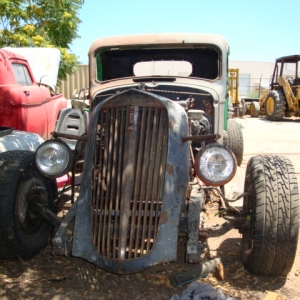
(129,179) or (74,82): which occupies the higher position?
(74,82)

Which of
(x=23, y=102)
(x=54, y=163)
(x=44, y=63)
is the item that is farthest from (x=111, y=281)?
(x=44, y=63)

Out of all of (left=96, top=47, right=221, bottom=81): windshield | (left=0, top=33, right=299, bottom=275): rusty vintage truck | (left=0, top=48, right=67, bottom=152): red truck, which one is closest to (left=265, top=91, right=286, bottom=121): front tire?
(left=0, top=48, right=67, bottom=152): red truck

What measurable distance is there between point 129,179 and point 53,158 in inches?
27.9

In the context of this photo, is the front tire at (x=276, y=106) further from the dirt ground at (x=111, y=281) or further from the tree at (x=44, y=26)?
the dirt ground at (x=111, y=281)

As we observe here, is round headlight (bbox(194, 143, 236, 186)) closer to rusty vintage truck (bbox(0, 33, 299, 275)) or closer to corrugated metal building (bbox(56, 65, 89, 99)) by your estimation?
rusty vintage truck (bbox(0, 33, 299, 275))

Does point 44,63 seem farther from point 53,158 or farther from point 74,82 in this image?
point 74,82

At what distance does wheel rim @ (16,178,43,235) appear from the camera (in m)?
3.29

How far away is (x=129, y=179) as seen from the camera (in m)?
2.85

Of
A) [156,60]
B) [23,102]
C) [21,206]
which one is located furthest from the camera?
[23,102]

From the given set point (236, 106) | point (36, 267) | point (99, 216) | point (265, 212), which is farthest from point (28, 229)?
point (236, 106)

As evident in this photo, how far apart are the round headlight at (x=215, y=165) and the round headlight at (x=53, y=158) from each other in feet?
3.32

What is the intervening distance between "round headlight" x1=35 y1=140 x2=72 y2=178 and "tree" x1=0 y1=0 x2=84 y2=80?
903 centimetres

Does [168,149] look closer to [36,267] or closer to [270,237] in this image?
[270,237]

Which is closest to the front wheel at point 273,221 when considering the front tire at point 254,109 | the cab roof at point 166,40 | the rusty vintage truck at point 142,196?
the rusty vintage truck at point 142,196
